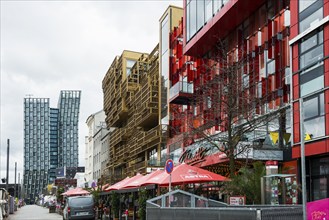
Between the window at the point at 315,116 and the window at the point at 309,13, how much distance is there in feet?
10.8

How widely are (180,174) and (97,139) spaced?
253 ft

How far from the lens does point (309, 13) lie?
2316 cm

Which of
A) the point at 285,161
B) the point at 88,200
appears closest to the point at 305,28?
the point at 285,161

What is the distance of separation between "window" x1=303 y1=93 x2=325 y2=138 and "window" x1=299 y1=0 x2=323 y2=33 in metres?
3.30

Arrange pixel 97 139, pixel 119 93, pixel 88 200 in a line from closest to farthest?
pixel 88 200 → pixel 119 93 → pixel 97 139

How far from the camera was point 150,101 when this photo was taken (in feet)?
156

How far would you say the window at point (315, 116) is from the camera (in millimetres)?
21938

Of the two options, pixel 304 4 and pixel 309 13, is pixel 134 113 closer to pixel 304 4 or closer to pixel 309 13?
pixel 304 4

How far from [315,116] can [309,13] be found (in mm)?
4578

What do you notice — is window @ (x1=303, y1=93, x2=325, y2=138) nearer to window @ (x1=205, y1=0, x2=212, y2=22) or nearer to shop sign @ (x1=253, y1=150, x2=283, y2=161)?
shop sign @ (x1=253, y1=150, x2=283, y2=161)

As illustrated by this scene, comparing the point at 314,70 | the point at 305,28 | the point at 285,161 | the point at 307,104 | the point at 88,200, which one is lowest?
the point at 88,200

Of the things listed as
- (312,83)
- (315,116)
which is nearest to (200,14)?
(312,83)

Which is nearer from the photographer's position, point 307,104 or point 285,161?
point 307,104

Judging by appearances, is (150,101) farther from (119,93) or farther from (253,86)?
(253,86)
